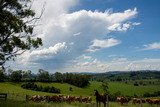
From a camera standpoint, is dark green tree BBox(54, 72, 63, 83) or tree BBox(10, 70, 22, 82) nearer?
tree BBox(10, 70, 22, 82)

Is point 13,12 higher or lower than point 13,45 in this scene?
→ higher

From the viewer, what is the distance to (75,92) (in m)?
147

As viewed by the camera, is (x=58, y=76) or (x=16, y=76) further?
(x=58, y=76)

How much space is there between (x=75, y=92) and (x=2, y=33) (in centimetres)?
11689

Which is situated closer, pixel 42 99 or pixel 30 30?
pixel 30 30

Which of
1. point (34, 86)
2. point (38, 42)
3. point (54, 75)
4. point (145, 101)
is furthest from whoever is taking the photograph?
point (54, 75)

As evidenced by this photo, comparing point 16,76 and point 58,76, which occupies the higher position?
point 58,76

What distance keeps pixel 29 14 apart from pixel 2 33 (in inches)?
Result: 144

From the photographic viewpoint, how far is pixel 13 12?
106 ft

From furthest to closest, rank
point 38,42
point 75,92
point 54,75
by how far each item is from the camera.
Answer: point 54,75 < point 75,92 < point 38,42

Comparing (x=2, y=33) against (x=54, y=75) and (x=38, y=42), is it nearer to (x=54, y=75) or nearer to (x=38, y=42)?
(x=38, y=42)

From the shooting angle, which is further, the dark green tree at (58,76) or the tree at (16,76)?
the dark green tree at (58,76)

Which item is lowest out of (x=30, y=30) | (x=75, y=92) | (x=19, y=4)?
(x=75, y=92)

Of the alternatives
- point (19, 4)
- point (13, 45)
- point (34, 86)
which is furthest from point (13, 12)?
point (34, 86)
